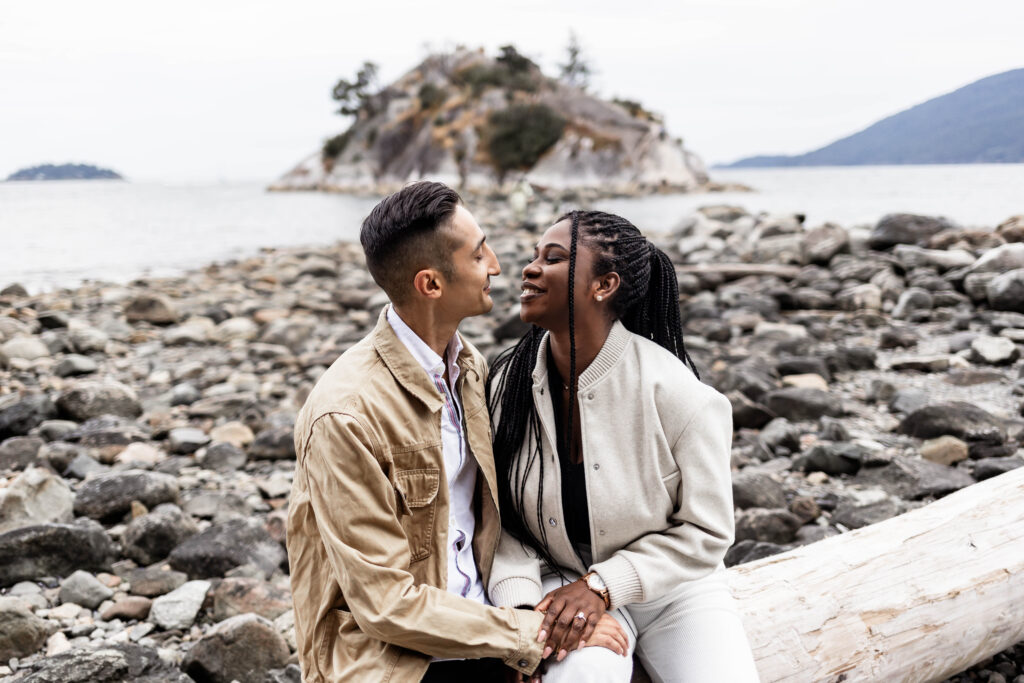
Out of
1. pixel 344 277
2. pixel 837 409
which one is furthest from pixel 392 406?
pixel 344 277

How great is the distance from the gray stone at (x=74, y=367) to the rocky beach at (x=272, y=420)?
0.14ft

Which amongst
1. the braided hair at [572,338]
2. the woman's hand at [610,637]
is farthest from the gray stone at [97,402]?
the woman's hand at [610,637]

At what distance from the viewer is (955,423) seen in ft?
20.1

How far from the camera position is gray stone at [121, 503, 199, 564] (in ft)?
15.8

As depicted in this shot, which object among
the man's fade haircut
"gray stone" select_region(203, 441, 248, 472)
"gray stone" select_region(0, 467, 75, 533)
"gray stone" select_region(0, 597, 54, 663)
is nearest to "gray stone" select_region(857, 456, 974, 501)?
the man's fade haircut

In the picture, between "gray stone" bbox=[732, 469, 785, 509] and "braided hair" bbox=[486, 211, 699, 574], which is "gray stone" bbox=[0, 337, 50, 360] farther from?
"braided hair" bbox=[486, 211, 699, 574]

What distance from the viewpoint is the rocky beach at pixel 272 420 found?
4184 mm

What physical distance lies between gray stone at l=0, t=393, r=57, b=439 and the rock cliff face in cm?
4550

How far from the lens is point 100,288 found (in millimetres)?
16234

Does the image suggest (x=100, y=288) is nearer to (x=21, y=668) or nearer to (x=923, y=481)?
(x=21, y=668)

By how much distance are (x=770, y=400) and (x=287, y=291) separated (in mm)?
10119

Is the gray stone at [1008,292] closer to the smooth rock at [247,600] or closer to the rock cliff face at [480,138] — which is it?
the smooth rock at [247,600]

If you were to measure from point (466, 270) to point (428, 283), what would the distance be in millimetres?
118

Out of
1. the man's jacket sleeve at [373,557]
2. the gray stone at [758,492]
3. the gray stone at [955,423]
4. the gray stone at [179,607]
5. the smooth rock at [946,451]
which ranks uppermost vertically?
the man's jacket sleeve at [373,557]
